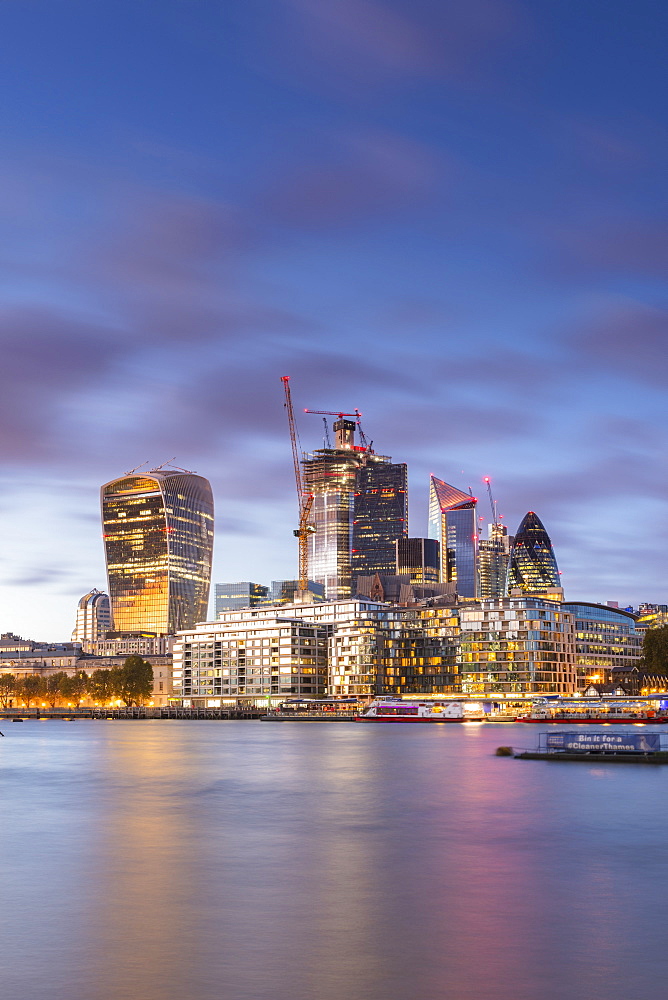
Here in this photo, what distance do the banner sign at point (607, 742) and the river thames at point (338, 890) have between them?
1795cm

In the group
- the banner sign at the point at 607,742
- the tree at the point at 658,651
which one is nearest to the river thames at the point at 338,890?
the banner sign at the point at 607,742

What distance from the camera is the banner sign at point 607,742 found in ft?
315

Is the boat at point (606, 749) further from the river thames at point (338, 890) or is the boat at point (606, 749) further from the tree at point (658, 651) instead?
the tree at point (658, 651)

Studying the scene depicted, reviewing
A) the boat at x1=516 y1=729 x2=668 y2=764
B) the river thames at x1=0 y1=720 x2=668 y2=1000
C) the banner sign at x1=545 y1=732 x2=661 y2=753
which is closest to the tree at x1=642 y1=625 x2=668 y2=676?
the banner sign at x1=545 y1=732 x2=661 y2=753

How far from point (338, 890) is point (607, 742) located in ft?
224

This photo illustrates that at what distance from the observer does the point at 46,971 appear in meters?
24.7

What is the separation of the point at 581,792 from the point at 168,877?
123 ft

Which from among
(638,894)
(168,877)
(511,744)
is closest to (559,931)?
(638,894)

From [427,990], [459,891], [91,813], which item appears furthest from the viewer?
[91,813]

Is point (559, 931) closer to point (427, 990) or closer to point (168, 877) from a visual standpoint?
point (427, 990)

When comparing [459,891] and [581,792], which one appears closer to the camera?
[459,891]

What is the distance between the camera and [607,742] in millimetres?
98312

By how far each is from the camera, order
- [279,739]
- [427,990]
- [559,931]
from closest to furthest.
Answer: [427,990], [559,931], [279,739]

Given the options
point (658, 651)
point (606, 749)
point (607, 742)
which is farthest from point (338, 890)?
point (658, 651)
